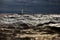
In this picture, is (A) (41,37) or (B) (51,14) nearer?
(A) (41,37)

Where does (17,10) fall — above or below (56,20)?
above

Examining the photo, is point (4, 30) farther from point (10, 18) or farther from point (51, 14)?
point (51, 14)

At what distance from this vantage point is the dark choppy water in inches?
42.3

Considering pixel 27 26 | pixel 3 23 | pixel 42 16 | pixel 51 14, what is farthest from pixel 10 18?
pixel 51 14

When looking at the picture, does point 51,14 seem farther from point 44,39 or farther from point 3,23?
point 3,23

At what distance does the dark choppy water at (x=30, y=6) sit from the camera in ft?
3.53

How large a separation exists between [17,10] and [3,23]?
204mm

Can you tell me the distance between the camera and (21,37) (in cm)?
94

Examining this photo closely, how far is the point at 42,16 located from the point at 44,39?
10.2 inches

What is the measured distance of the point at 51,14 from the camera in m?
1.09

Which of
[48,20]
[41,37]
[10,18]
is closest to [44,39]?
[41,37]

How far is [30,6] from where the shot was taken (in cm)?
108

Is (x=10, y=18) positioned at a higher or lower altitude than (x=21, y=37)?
higher

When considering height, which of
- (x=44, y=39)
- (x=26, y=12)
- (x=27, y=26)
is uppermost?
(x=26, y=12)
